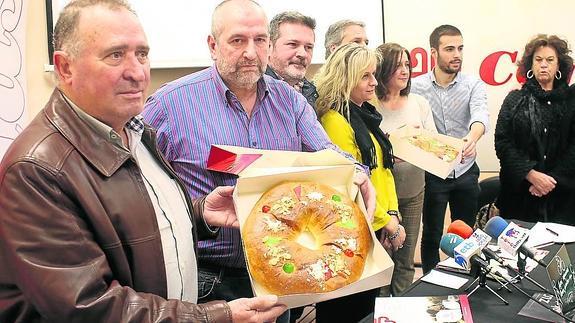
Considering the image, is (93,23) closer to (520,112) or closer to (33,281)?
(33,281)

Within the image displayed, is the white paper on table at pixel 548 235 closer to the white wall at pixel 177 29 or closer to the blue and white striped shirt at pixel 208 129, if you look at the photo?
the blue and white striped shirt at pixel 208 129

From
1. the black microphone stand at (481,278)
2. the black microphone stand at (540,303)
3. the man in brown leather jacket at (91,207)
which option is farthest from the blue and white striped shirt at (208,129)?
the black microphone stand at (540,303)

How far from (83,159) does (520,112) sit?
2.76 metres

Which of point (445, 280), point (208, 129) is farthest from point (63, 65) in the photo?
point (445, 280)

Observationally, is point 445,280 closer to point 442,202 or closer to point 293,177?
point 293,177

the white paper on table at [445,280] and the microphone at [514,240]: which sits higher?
the microphone at [514,240]

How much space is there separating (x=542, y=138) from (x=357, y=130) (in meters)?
1.48

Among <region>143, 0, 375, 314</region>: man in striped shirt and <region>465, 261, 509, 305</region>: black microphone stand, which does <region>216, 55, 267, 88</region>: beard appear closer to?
<region>143, 0, 375, 314</region>: man in striped shirt

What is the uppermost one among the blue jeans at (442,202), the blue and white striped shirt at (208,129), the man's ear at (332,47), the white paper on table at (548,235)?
the man's ear at (332,47)

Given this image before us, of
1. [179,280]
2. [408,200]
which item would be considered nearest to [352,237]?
[179,280]

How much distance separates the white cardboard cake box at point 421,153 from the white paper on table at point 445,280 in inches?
24.6

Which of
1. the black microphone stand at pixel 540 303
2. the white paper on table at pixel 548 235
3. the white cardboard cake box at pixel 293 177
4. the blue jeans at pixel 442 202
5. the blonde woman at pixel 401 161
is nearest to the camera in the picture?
the white cardboard cake box at pixel 293 177

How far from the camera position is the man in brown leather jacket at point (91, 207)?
37.1 inches

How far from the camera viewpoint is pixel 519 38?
13.0 ft
